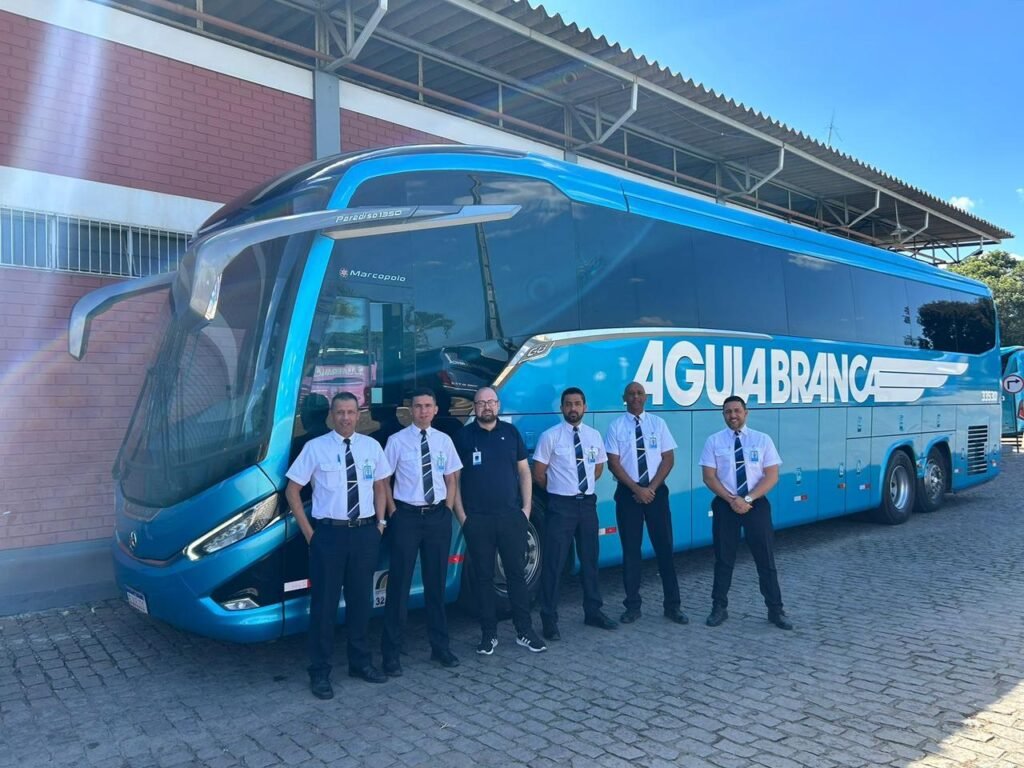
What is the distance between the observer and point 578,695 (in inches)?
190

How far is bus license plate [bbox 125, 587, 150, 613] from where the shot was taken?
16.9 ft

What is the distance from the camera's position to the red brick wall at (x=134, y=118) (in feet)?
25.3

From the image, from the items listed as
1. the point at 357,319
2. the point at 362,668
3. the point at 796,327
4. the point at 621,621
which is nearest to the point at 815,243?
the point at 796,327

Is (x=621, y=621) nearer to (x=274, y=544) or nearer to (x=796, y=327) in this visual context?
(x=274, y=544)

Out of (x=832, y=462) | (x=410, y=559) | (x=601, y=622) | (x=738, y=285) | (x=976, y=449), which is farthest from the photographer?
(x=976, y=449)

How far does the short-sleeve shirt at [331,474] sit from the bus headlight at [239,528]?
0.25 m

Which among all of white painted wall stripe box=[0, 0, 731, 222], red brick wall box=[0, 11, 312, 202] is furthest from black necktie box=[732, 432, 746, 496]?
red brick wall box=[0, 11, 312, 202]

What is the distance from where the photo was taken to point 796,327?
9031mm

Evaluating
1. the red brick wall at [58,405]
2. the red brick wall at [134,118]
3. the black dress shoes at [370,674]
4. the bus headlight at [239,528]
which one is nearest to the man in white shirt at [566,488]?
the black dress shoes at [370,674]

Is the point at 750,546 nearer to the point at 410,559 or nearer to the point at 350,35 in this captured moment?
the point at 410,559

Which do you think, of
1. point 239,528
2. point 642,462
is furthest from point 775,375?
point 239,528

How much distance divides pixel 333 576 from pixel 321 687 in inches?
26.7

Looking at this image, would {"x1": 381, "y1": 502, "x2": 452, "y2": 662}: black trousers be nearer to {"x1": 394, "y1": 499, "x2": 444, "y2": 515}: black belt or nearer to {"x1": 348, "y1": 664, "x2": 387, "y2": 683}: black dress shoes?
{"x1": 394, "y1": 499, "x2": 444, "y2": 515}: black belt

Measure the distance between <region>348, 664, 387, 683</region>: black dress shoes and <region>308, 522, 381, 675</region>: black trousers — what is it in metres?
0.29
